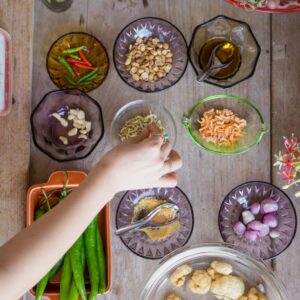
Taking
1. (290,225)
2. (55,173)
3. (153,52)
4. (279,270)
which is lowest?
(279,270)

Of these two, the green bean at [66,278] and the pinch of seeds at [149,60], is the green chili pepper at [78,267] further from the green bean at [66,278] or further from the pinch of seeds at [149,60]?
the pinch of seeds at [149,60]

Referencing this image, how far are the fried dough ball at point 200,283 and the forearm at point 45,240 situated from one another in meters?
0.39

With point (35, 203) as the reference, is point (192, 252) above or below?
below

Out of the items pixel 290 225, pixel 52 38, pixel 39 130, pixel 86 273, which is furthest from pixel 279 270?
pixel 52 38

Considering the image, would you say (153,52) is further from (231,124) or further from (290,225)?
(290,225)

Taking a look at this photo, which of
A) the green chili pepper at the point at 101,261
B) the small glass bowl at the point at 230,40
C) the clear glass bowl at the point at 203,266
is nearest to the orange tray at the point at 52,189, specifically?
the green chili pepper at the point at 101,261

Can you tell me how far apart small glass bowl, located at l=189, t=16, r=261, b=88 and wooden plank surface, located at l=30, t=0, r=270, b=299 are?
0.02 meters

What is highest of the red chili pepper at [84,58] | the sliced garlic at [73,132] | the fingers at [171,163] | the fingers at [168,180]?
the red chili pepper at [84,58]

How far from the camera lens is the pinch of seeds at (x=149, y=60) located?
1309 mm

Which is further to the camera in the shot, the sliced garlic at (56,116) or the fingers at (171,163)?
the sliced garlic at (56,116)

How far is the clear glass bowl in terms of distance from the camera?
1262 mm

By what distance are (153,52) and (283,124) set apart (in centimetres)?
37

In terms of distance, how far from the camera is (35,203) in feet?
4.10

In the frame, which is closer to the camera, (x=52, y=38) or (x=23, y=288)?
(x=23, y=288)
